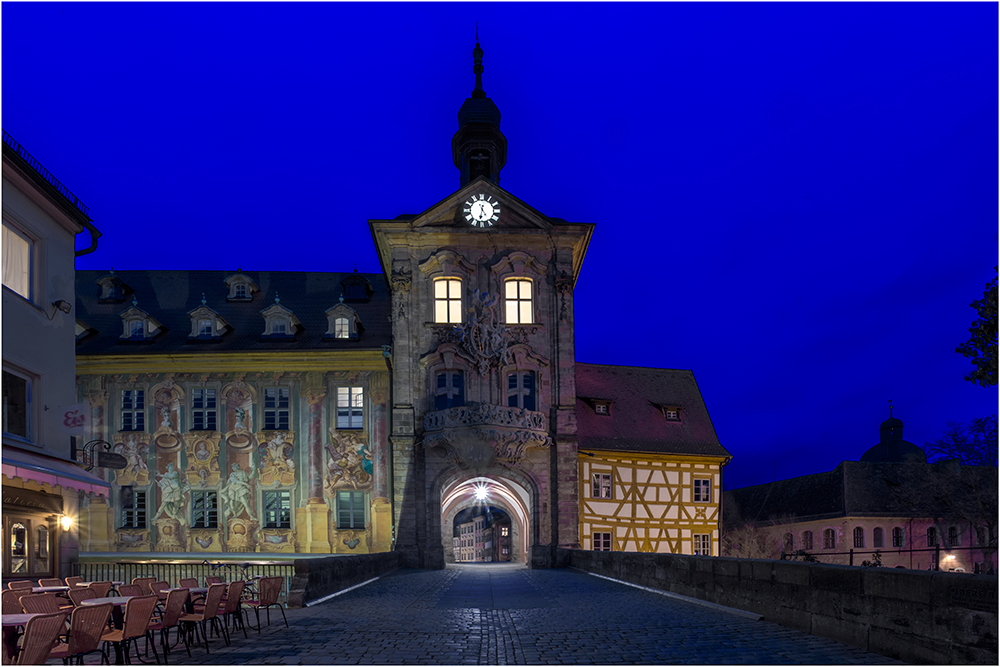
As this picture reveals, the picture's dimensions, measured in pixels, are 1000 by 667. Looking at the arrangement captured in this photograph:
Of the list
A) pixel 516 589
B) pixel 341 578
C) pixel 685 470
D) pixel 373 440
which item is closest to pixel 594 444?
pixel 685 470

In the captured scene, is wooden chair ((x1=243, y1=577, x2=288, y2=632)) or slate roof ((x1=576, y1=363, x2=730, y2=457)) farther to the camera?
slate roof ((x1=576, y1=363, x2=730, y2=457))

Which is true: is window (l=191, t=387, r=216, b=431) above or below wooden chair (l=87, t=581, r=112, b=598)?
above

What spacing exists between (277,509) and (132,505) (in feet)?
17.7

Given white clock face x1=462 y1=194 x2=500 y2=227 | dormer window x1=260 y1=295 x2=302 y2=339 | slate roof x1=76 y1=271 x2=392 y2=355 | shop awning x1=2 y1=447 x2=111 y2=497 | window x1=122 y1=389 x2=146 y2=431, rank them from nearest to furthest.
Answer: shop awning x1=2 y1=447 x2=111 y2=497
window x1=122 y1=389 x2=146 y2=431
white clock face x1=462 y1=194 x2=500 y2=227
slate roof x1=76 y1=271 x2=392 y2=355
dormer window x1=260 y1=295 x2=302 y2=339

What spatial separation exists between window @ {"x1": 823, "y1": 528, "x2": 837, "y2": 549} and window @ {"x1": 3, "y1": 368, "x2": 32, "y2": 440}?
143 feet

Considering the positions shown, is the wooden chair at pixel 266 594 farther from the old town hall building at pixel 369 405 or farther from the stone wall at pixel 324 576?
the old town hall building at pixel 369 405

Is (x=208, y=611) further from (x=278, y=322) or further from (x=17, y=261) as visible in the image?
(x=278, y=322)

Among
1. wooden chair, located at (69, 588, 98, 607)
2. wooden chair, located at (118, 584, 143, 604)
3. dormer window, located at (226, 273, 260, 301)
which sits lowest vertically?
wooden chair, located at (118, 584, 143, 604)

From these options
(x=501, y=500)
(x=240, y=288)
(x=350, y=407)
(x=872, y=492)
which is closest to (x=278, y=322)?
(x=240, y=288)

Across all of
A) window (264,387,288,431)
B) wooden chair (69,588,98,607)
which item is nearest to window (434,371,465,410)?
window (264,387,288,431)

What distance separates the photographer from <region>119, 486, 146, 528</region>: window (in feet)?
103

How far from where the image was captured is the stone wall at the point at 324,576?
573 inches

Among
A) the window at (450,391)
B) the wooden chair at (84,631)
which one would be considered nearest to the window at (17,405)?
the wooden chair at (84,631)

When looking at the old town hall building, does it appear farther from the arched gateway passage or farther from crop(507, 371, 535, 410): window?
the arched gateway passage
